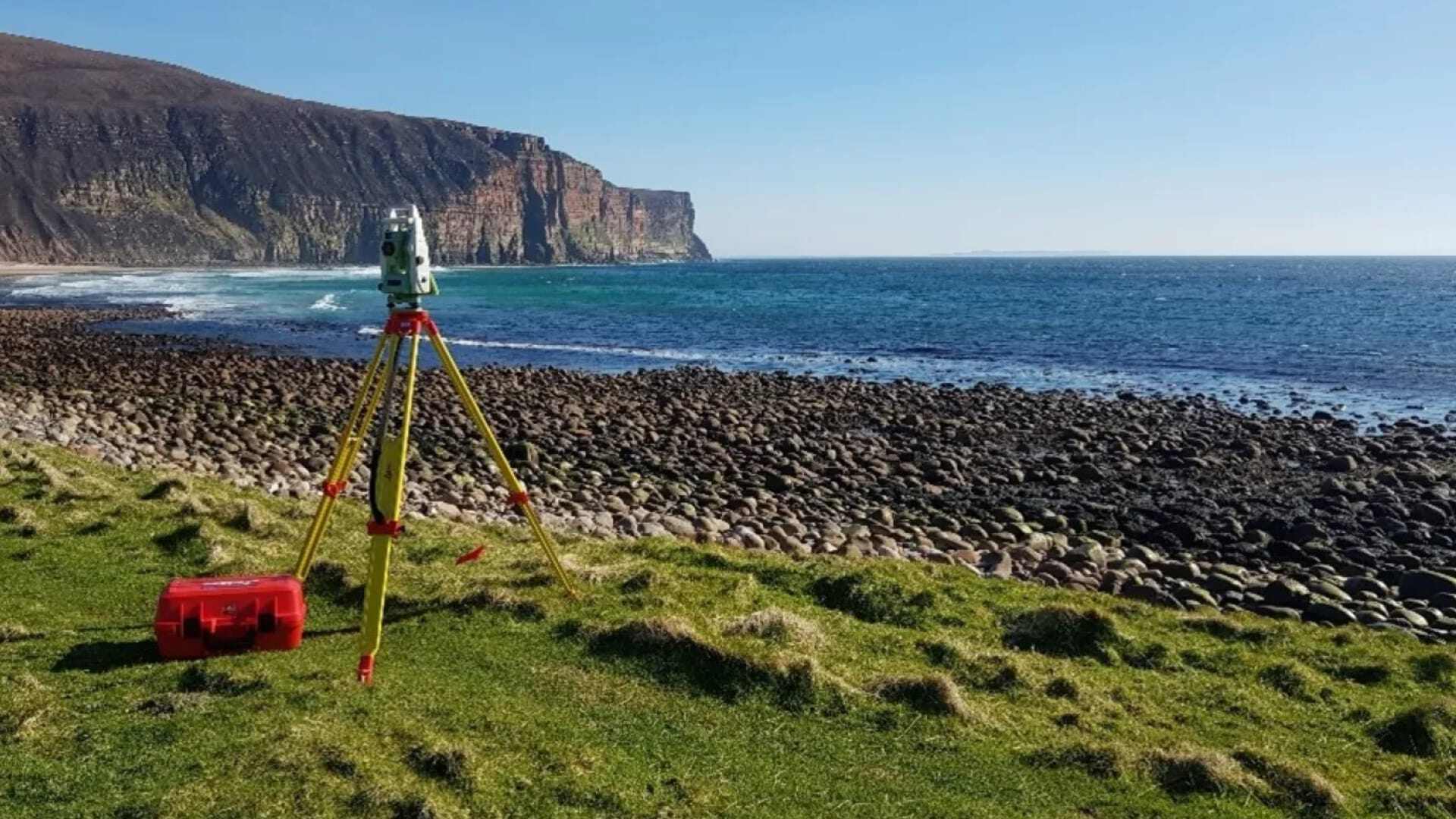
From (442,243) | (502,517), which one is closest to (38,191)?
(442,243)

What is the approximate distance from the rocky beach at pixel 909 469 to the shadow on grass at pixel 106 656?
24.8 ft

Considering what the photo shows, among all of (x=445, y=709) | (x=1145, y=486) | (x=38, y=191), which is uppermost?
(x=38, y=191)

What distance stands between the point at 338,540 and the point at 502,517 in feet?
15.3

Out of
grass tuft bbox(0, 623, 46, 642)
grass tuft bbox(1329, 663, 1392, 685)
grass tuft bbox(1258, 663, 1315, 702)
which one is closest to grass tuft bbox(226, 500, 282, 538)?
grass tuft bbox(0, 623, 46, 642)

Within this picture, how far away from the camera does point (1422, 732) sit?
25.7ft

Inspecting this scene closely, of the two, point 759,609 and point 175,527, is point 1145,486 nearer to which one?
point 759,609

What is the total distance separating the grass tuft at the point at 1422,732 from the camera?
7.71 m

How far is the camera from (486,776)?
6.41 metres

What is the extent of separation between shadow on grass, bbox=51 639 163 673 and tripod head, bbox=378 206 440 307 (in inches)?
131

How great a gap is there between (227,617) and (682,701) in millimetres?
3644

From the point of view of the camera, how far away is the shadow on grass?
7926 millimetres

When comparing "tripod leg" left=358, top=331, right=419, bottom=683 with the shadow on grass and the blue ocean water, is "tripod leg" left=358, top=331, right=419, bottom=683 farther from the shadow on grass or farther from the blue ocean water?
the blue ocean water

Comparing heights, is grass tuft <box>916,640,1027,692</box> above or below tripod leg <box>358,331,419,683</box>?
below

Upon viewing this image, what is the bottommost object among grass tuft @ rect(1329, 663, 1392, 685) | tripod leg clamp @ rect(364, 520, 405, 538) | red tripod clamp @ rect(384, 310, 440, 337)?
grass tuft @ rect(1329, 663, 1392, 685)
